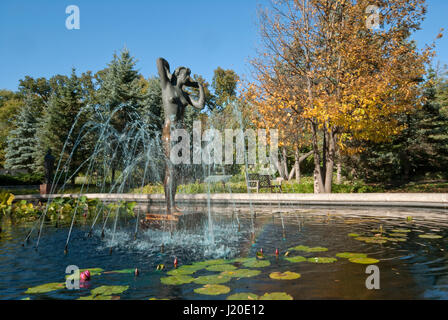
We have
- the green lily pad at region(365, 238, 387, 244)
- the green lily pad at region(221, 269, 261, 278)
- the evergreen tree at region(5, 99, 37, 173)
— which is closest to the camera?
the green lily pad at region(221, 269, 261, 278)

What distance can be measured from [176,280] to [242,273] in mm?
825

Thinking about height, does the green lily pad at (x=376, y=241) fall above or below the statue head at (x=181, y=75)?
below

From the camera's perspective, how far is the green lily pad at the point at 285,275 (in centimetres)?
362

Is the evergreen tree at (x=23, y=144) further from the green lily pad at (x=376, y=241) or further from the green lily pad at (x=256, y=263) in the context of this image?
the green lily pad at (x=376, y=241)

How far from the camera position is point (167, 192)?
25.2 ft

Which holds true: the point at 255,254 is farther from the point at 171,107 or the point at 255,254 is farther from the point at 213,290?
the point at 171,107

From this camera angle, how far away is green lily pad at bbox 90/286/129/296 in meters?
3.25

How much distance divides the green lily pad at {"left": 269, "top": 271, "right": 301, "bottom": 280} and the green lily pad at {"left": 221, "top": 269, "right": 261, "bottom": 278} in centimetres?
21

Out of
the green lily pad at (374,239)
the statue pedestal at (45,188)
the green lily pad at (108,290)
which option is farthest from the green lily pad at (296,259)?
the statue pedestal at (45,188)

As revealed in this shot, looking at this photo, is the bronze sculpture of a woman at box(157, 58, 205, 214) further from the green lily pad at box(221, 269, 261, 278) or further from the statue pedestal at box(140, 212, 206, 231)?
the green lily pad at box(221, 269, 261, 278)

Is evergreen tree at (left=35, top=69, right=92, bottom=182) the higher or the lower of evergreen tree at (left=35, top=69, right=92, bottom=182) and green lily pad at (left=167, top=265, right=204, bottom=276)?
the higher

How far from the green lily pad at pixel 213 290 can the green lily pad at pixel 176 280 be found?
32cm

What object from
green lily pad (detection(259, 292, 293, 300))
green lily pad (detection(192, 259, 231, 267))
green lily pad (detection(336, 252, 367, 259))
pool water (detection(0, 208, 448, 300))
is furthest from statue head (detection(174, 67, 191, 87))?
green lily pad (detection(259, 292, 293, 300))

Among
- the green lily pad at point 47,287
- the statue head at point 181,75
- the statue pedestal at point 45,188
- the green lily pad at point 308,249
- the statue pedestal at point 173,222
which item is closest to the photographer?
the green lily pad at point 47,287
